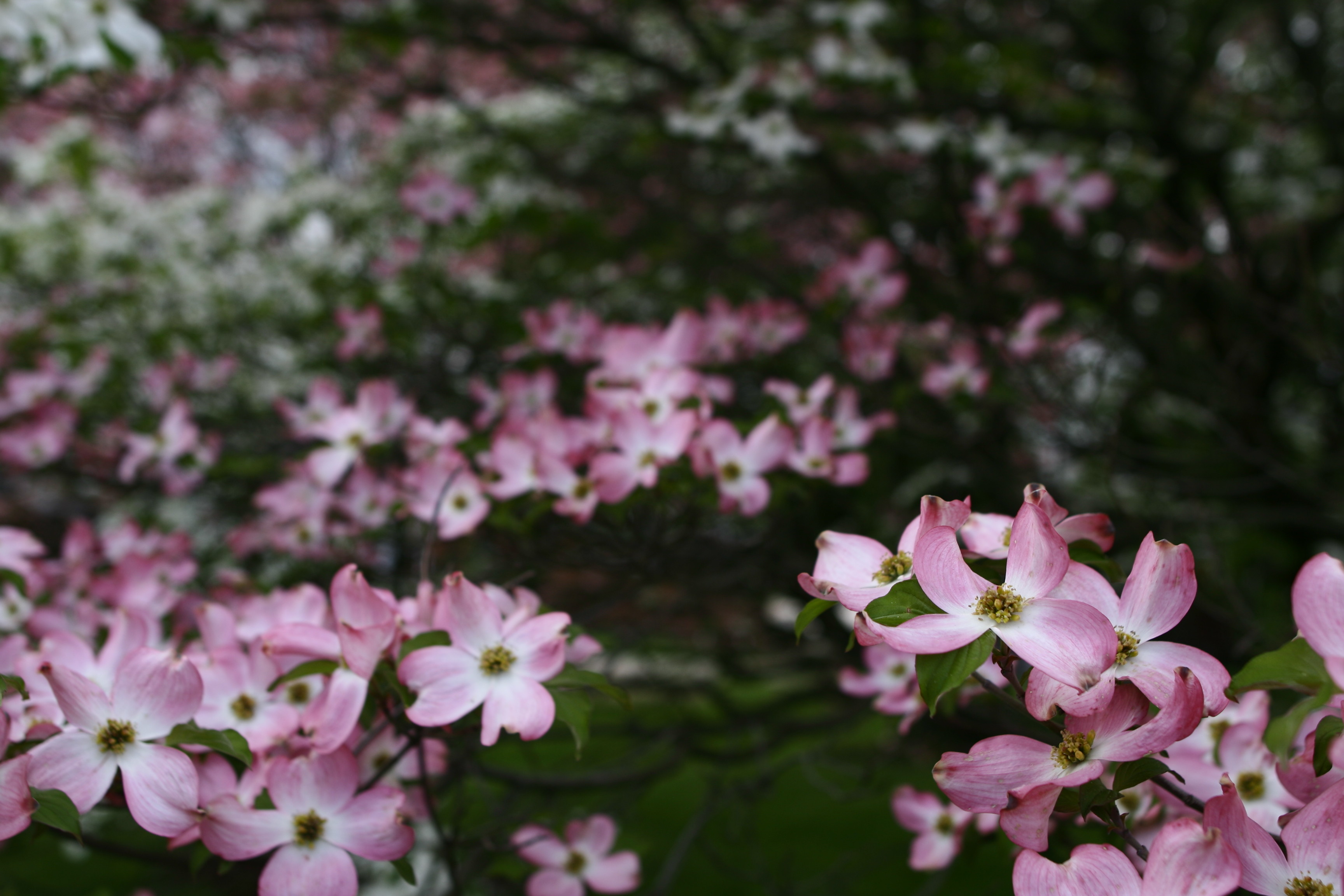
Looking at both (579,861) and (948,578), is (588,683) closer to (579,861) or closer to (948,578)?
(948,578)

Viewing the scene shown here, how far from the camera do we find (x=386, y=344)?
9.35ft

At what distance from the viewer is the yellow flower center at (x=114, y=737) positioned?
3.05 ft

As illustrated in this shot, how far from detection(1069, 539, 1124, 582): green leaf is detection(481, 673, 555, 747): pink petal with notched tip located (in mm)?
547

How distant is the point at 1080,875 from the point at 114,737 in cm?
92

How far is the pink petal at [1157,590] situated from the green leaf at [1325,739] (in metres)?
0.12

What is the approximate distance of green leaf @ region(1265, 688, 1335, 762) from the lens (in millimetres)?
Result: 556

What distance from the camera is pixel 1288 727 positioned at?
1.84 feet

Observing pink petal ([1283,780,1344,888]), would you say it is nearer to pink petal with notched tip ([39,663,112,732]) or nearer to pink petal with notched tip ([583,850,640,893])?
pink petal with notched tip ([583,850,640,893])

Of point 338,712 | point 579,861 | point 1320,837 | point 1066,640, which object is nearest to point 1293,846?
point 1320,837

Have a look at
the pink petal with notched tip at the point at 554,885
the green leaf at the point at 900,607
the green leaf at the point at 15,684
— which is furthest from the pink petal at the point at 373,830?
the green leaf at the point at 900,607

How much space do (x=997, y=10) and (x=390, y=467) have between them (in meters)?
3.19

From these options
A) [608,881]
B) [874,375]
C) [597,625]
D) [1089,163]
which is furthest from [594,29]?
[608,881]

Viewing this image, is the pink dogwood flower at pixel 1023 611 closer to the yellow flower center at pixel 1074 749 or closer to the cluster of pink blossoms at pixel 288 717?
the yellow flower center at pixel 1074 749

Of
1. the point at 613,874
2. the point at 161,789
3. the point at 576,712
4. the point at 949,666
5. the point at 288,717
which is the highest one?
the point at 949,666
